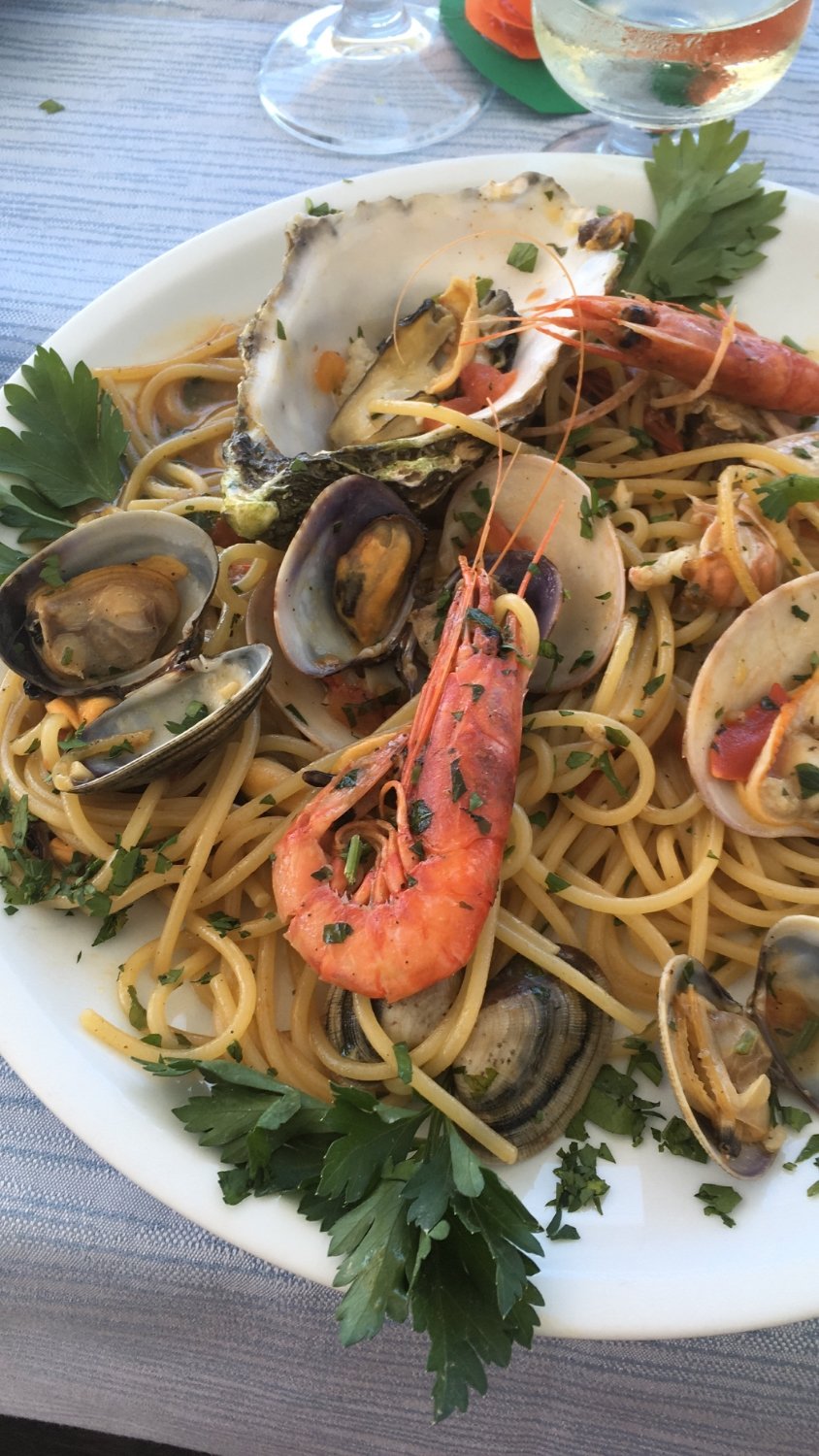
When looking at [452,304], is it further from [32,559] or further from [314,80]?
[314,80]

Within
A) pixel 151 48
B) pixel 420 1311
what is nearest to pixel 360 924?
pixel 420 1311

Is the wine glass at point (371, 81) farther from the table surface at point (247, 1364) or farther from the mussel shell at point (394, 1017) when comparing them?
the table surface at point (247, 1364)

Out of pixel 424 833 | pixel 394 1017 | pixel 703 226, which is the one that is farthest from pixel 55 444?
pixel 703 226

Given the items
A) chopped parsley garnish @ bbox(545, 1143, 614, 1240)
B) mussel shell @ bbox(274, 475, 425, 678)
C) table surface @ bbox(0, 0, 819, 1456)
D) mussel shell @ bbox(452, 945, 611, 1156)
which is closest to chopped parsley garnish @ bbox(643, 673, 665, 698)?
mussel shell @ bbox(274, 475, 425, 678)

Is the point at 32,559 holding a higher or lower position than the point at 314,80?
lower

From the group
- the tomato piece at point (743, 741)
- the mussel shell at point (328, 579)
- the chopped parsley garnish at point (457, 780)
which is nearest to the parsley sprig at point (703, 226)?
the mussel shell at point (328, 579)

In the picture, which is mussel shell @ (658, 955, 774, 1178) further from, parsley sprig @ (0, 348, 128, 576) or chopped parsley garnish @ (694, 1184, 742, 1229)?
parsley sprig @ (0, 348, 128, 576)
